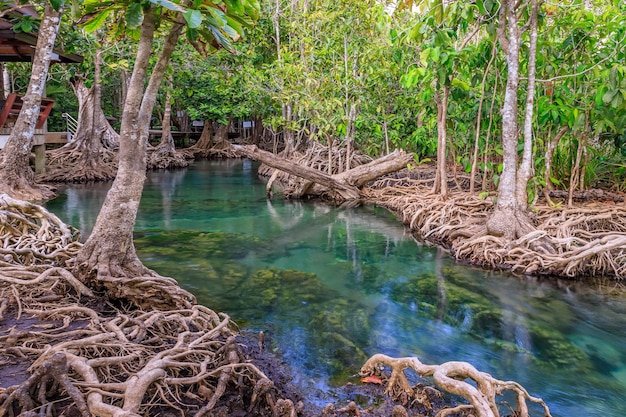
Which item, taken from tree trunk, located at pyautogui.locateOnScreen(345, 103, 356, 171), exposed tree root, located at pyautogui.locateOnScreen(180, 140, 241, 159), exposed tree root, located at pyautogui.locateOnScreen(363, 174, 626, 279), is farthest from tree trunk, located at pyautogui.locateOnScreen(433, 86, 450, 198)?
exposed tree root, located at pyautogui.locateOnScreen(180, 140, 241, 159)

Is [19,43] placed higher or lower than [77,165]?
higher

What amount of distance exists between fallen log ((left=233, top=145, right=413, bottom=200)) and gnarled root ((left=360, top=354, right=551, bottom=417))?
876 centimetres

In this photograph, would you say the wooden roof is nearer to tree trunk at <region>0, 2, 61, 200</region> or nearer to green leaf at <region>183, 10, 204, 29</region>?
tree trunk at <region>0, 2, 61, 200</region>

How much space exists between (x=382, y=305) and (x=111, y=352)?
11.2 feet

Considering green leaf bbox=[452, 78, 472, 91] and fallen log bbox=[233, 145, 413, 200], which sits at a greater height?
green leaf bbox=[452, 78, 472, 91]

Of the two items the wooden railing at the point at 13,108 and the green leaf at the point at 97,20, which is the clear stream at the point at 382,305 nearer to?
the wooden railing at the point at 13,108

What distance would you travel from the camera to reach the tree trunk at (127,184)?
4.50 meters

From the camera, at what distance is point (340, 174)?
13.2 metres

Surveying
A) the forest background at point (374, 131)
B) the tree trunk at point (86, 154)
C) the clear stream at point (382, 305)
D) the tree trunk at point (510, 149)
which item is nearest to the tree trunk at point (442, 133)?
the forest background at point (374, 131)

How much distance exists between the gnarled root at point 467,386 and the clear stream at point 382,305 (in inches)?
21.2

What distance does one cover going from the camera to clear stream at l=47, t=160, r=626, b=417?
435 cm

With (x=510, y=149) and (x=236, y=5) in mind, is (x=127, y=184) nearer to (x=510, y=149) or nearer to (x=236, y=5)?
(x=236, y=5)

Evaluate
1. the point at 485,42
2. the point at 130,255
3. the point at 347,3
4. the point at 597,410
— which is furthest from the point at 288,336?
the point at 347,3

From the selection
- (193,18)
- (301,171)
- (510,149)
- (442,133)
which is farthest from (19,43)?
(510,149)
